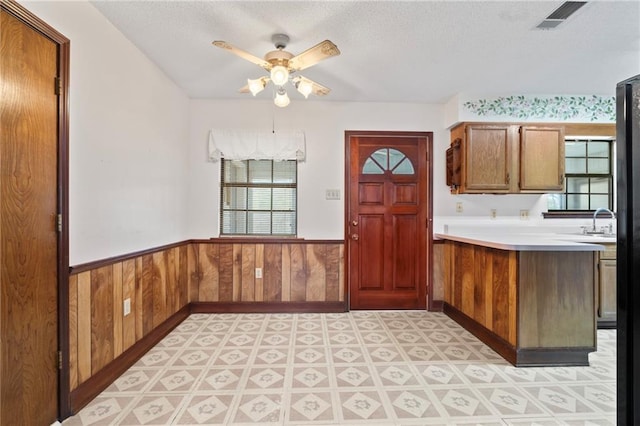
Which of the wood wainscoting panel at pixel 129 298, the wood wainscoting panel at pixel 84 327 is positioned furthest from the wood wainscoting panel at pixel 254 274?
the wood wainscoting panel at pixel 84 327

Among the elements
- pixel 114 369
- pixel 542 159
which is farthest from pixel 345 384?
pixel 542 159

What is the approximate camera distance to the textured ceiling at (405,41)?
196cm

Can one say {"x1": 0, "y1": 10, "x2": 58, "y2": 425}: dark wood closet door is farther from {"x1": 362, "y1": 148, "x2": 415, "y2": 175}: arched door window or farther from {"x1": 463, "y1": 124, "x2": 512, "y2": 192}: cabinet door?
{"x1": 463, "y1": 124, "x2": 512, "y2": 192}: cabinet door

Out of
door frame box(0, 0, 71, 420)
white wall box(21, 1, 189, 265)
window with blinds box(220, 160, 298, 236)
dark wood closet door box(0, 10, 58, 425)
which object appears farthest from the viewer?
window with blinds box(220, 160, 298, 236)

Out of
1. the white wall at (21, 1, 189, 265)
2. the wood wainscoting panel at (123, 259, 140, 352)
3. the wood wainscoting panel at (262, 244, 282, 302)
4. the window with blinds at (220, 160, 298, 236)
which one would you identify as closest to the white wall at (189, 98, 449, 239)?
the window with blinds at (220, 160, 298, 236)

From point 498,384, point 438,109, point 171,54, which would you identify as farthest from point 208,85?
point 498,384

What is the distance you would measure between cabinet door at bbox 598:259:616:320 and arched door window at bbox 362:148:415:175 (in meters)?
2.12

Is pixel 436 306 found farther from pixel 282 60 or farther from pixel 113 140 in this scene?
pixel 113 140

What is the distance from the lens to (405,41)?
2.32 metres

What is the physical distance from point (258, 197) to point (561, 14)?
3.03 meters

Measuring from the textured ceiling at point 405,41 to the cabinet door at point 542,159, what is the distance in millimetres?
454

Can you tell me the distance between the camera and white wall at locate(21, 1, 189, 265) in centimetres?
183

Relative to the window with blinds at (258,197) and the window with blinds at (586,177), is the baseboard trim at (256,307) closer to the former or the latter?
the window with blinds at (258,197)

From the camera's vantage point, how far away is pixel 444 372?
2.24 meters
